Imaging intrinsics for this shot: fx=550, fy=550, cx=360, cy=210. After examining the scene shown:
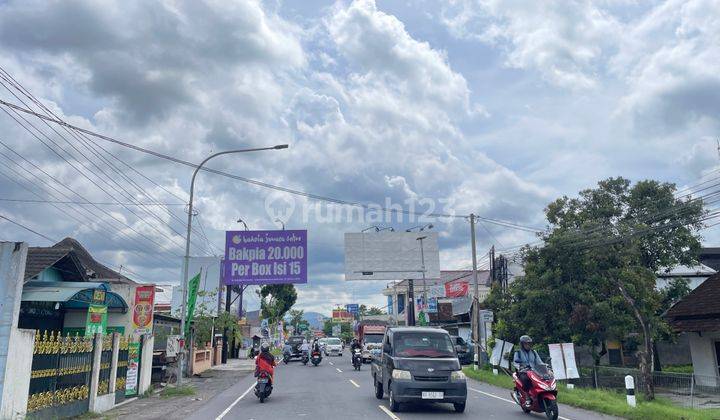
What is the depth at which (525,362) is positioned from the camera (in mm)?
12758

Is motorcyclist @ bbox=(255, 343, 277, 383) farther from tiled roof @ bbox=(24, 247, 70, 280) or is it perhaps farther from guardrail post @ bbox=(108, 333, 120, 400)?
tiled roof @ bbox=(24, 247, 70, 280)

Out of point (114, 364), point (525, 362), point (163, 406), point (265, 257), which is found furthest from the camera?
point (265, 257)

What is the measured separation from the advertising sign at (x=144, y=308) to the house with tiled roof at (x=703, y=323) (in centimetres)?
2168

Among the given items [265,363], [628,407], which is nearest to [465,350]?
[265,363]

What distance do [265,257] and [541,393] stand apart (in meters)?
28.0

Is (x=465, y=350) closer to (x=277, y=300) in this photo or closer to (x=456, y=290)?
(x=456, y=290)

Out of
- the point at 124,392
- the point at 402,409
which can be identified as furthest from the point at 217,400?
the point at 402,409

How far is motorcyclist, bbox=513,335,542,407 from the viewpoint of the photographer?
41.1 ft

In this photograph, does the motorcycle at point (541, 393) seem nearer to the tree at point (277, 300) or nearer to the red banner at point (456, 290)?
the red banner at point (456, 290)

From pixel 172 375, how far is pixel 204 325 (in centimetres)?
571

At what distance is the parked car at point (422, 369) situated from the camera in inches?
497

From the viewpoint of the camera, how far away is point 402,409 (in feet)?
44.3

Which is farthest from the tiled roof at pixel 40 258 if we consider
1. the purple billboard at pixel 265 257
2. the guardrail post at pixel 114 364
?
the purple billboard at pixel 265 257

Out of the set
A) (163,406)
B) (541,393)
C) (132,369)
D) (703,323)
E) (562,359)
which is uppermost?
(703,323)
